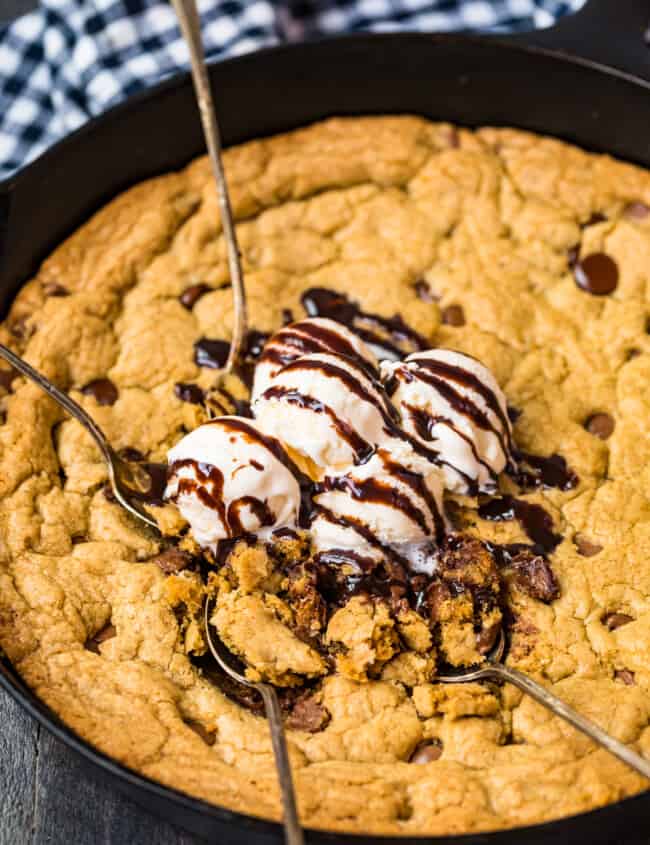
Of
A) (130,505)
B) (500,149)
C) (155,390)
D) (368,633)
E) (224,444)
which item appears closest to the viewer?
(368,633)

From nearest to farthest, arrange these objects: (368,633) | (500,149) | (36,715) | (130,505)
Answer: (36,715) → (368,633) → (130,505) → (500,149)

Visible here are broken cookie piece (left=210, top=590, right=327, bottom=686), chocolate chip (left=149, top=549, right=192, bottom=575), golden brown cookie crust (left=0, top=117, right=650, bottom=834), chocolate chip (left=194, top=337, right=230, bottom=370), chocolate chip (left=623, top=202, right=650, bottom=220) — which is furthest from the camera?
chocolate chip (left=623, top=202, right=650, bottom=220)

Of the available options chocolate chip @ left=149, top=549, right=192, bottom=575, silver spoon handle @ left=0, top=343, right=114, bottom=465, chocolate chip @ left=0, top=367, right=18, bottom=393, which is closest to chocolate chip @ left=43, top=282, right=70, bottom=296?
chocolate chip @ left=0, top=367, right=18, bottom=393

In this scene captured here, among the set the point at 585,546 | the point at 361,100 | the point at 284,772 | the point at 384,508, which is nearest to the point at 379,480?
the point at 384,508

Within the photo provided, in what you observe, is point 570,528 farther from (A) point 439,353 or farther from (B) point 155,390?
(B) point 155,390

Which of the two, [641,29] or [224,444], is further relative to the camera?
[641,29]

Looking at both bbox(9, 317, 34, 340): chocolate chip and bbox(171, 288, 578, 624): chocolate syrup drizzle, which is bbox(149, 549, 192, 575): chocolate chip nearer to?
bbox(171, 288, 578, 624): chocolate syrup drizzle

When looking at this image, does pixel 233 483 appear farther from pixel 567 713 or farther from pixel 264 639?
pixel 567 713

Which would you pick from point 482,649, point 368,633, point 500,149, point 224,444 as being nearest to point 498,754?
point 482,649
